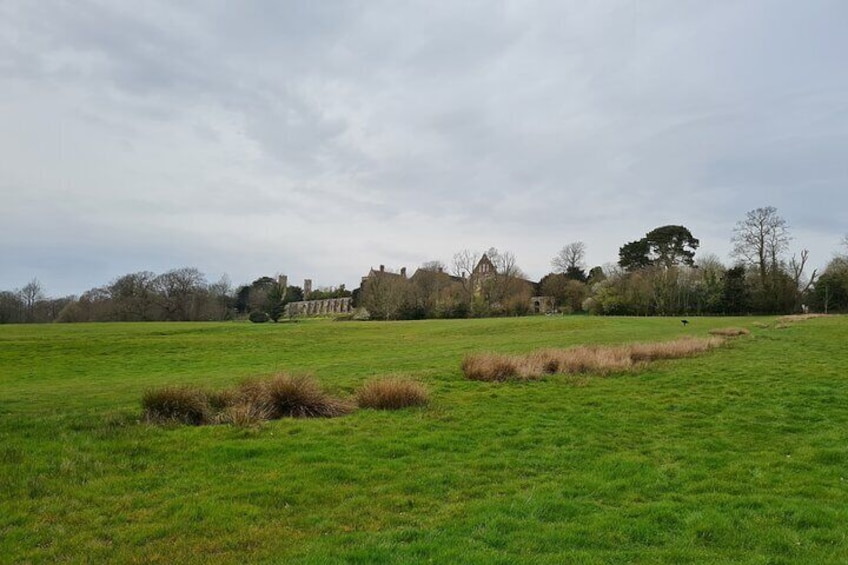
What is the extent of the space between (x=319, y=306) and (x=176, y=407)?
5098 inches

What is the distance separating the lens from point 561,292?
103 meters

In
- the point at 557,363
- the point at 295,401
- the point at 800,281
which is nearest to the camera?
the point at 295,401

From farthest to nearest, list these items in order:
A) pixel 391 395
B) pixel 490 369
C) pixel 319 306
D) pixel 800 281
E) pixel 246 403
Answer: pixel 319 306 < pixel 800 281 < pixel 490 369 < pixel 391 395 < pixel 246 403

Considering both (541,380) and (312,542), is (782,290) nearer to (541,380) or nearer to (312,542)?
(541,380)

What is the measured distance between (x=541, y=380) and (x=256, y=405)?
30.2 feet

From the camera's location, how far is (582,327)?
4812cm

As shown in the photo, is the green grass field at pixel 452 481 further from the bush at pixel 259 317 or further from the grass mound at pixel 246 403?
the bush at pixel 259 317

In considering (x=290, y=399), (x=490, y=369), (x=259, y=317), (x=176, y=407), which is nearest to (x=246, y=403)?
(x=290, y=399)

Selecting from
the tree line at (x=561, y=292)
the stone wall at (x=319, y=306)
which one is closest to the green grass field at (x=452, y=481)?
the tree line at (x=561, y=292)

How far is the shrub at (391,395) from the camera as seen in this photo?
12.7m

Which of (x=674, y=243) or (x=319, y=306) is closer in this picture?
(x=674, y=243)

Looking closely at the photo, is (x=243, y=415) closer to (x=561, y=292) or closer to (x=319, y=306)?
(x=561, y=292)

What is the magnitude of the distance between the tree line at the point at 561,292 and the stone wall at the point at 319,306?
7.04 metres

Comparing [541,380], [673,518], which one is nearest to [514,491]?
[673,518]
